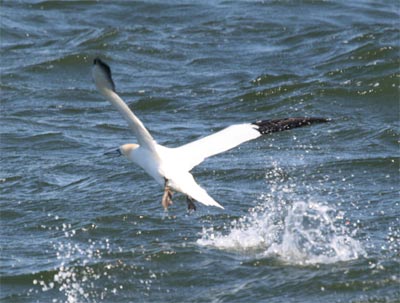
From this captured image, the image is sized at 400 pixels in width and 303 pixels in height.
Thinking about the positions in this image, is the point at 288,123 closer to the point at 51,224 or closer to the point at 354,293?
the point at 354,293

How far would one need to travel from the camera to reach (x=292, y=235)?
9.59 m

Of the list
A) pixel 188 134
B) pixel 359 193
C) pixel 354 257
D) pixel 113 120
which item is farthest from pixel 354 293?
pixel 113 120

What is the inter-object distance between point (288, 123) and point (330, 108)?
5098 millimetres

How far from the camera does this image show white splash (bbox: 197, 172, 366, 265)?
9355 mm

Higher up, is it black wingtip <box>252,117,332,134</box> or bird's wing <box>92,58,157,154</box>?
bird's wing <box>92,58,157,154</box>

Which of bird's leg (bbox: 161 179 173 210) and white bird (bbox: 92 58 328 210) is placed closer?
white bird (bbox: 92 58 328 210)

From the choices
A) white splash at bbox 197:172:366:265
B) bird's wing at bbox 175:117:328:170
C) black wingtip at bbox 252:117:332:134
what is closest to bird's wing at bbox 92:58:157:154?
bird's wing at bbox 175:117:328:170

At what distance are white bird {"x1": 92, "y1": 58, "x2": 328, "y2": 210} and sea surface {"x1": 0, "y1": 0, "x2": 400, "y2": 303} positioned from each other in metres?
0.82

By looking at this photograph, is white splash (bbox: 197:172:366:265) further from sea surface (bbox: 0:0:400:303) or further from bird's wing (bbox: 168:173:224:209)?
bird's wing (bbox: 168:173:224:209)

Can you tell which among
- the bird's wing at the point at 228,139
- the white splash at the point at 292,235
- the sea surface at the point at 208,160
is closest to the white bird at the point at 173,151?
the bird's wing at the point at 228,139

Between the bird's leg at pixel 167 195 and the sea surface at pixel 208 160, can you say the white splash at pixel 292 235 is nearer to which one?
the sea surface at pixel 208 160

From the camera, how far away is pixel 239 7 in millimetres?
20078

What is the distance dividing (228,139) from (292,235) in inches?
40.9

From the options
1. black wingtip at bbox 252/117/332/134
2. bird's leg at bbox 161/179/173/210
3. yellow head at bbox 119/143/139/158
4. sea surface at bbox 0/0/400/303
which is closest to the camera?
bird's leg at bbox 161/179/173/210
